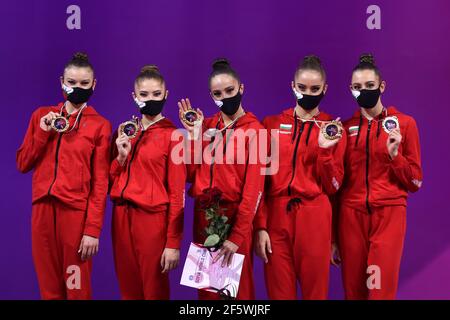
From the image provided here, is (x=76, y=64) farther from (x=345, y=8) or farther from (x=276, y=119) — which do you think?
(x=345, y=8)

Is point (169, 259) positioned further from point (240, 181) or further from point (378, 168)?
point (378, 168)

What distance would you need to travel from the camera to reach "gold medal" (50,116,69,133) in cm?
477

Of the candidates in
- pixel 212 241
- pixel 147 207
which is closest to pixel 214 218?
pixel 212 241

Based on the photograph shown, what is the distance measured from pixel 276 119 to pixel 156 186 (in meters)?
1.03

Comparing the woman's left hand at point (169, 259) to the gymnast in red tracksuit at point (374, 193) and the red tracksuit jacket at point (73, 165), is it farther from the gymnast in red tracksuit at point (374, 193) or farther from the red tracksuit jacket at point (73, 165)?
the gymnast in red tracksuit at point (374, 193)

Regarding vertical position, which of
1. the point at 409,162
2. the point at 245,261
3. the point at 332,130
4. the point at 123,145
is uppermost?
the point at 332,130

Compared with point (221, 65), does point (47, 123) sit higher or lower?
lower

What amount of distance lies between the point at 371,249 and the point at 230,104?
146 centimetres

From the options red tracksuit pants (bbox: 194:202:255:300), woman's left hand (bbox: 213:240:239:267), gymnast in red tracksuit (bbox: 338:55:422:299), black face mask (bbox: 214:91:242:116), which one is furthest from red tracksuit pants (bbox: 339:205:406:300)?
black face mask (bbox: 214:91:242:116)

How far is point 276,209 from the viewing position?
4715 mm

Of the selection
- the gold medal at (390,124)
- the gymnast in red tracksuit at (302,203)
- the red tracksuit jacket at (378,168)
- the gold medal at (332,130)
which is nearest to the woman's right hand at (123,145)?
the gymnast in red tracksuit at (302,203)

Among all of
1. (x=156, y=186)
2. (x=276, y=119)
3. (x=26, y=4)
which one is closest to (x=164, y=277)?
(x=156, y=186)

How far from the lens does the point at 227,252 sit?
4555mm

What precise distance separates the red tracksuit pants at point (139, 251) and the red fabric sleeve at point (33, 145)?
0.72 metres
